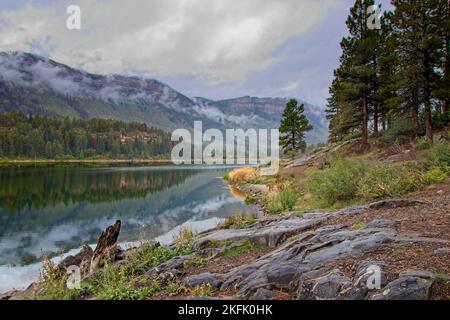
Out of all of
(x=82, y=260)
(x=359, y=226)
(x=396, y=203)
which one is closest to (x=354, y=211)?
(x=396, y=203)

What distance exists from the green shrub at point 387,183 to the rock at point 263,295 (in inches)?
360

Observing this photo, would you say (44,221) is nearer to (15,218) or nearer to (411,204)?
(15,218)

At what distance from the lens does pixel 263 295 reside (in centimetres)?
635

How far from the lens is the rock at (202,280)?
750cm

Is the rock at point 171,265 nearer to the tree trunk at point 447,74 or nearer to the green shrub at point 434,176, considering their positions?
the green shrub at point 434,176

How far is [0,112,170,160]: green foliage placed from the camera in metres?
140

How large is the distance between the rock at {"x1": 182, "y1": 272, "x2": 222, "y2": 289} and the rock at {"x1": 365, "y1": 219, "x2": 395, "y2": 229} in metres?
4.12

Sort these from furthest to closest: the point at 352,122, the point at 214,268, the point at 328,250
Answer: the point at 352,122 → the point at 214,268 → the point at 328,250

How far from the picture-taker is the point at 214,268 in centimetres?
875

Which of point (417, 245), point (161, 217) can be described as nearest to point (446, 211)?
point (417, 245)

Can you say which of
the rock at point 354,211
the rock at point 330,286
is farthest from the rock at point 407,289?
the rock at point 354,211

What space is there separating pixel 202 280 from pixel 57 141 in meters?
166
